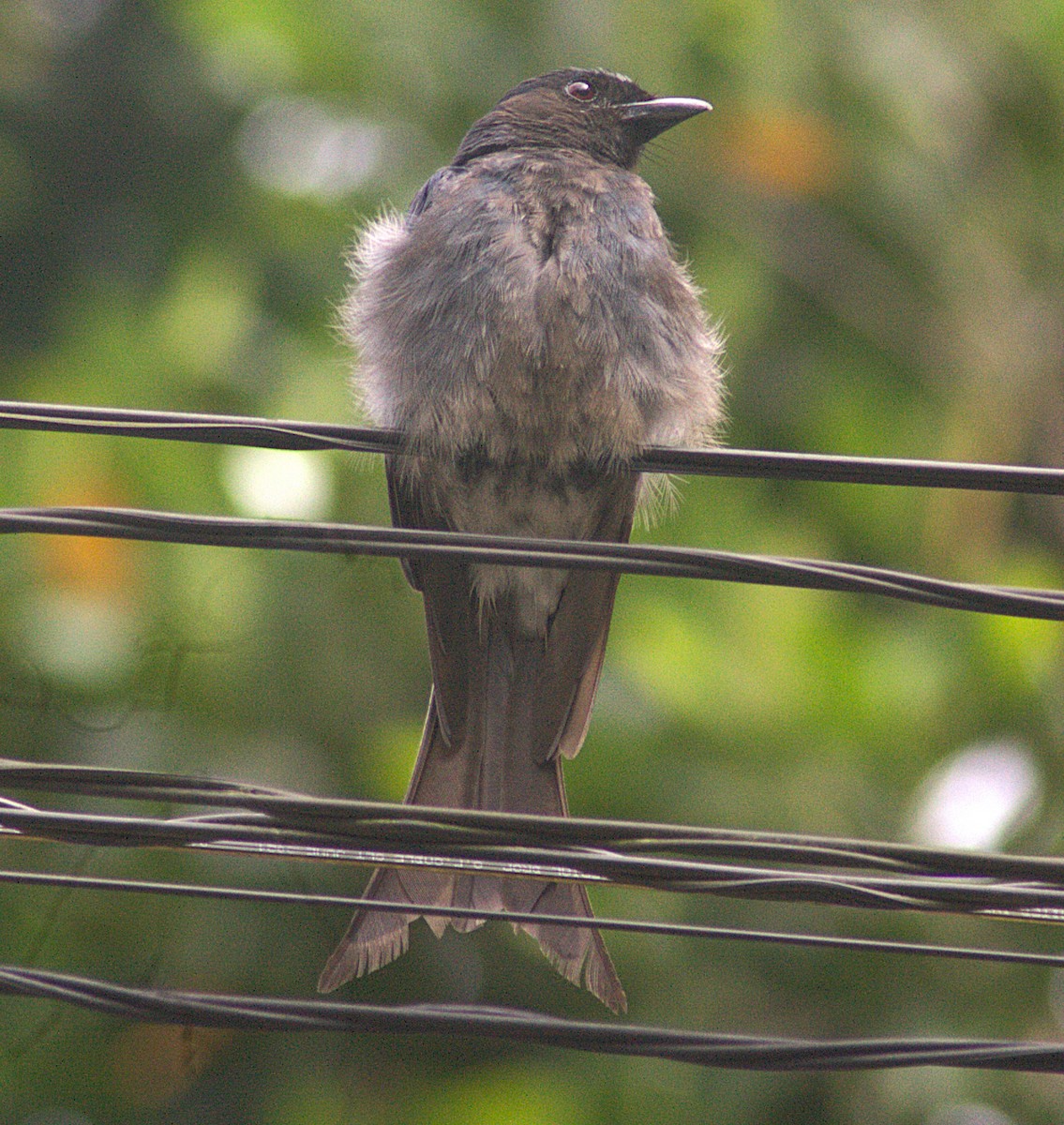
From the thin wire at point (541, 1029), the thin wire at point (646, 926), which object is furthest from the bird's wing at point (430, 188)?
the thin wire at point (541, 1029)

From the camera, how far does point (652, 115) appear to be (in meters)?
5.05

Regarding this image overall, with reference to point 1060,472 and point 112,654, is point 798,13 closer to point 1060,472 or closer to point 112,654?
point 112,654

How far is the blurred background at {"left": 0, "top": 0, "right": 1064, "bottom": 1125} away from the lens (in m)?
5.12

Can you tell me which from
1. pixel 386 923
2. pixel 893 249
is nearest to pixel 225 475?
pixel 386 923

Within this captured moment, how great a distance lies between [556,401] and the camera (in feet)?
12.8

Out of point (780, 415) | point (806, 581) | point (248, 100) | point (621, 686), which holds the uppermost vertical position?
point (248, 100)

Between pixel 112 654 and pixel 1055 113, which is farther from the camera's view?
pixel 1055 113

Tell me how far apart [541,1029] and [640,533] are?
13.7 ft

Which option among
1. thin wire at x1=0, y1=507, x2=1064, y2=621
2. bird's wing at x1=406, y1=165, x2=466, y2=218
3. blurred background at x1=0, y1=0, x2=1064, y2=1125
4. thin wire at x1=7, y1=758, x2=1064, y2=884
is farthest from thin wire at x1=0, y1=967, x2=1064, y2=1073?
bird's wing at x1=406, y1=165, x2=466, y2=218

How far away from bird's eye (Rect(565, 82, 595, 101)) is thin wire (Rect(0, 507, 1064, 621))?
9.03ft

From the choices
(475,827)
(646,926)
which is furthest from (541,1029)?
(475,827)

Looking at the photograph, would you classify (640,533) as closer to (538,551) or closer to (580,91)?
(580,91)

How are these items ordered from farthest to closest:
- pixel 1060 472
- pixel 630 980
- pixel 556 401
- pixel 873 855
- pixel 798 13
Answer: pixel 798 13, pixel 630 980, pixel 556 401, pixel 1060 472, pixel 873 855

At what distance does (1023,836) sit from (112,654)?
2920 millimetres
